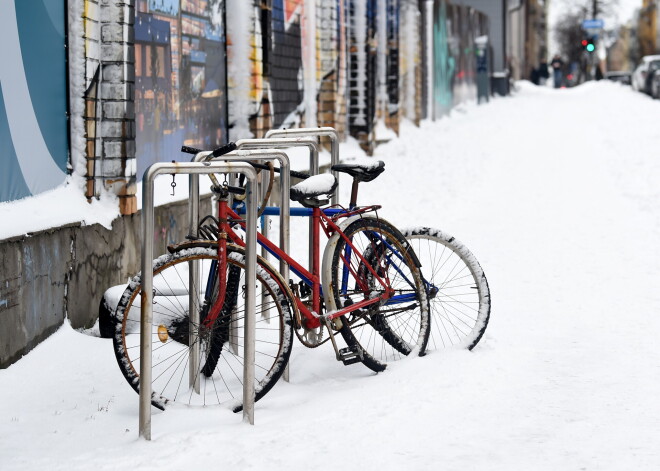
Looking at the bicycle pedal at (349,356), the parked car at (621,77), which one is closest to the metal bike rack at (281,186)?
the bicycle pedal at (349,356)

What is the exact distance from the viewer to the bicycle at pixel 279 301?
467cm

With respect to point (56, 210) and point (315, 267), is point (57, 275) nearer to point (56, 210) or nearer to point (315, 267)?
point (56, 210)

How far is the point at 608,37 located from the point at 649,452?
278 feet

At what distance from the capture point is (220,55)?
34.0ft

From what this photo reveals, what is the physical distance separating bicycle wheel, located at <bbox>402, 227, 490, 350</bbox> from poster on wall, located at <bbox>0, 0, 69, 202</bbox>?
1939mm

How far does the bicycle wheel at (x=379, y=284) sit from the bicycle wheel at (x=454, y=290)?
0.43 feet

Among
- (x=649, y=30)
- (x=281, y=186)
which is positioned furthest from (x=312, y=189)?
(x=649, y=30)

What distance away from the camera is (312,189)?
197 inches

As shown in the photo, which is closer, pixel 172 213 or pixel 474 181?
pixel 172 213

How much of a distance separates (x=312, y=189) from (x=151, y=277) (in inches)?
39.8

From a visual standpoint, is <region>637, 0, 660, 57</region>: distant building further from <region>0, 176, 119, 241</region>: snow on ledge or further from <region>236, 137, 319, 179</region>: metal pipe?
<region>236, 137, 319, 179</region>: metal pipe

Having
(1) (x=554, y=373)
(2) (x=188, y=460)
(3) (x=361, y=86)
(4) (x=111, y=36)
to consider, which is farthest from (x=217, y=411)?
(3) (x=361, y=86)

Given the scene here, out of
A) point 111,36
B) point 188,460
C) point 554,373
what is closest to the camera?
point 188,460

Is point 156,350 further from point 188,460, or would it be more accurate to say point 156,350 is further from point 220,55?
point 220,55
